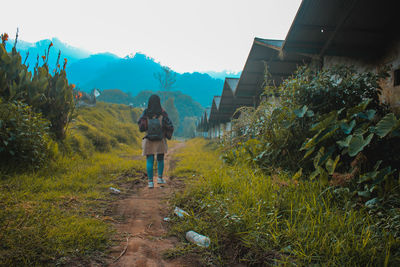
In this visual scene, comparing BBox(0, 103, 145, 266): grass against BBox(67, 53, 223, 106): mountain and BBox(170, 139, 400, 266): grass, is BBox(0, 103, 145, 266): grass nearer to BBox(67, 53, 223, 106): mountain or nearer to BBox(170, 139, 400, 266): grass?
BBox(170, 139, 400, 266): grass

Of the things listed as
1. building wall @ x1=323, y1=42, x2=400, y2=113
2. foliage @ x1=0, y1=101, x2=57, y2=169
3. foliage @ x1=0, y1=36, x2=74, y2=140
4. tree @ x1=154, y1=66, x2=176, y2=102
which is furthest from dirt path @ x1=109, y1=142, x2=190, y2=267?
tree @ x1=154, y1=66, x2=176, y2=102

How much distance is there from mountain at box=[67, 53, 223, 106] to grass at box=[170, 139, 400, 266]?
106235 mm

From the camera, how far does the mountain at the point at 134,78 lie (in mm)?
113531

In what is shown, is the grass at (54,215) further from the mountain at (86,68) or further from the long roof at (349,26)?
the mountain at (86,68)

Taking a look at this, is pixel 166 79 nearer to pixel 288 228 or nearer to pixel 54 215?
pixel 54 215

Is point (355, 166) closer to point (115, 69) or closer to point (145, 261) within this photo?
point (145, 261)

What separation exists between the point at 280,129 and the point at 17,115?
461 centimetres

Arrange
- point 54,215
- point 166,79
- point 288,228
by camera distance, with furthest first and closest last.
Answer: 1. point 166,79
2. point 54,215
3. point 288,228

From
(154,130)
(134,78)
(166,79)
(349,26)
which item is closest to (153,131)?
(154,130)

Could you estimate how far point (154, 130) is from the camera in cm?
463

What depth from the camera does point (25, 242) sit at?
1.88m

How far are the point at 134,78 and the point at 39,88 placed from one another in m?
125

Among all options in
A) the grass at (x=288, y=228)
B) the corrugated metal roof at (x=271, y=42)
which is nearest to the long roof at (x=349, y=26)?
the corrugated metal roof at (x=271, y=42)

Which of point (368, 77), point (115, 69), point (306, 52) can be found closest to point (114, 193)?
point (368, 77)
